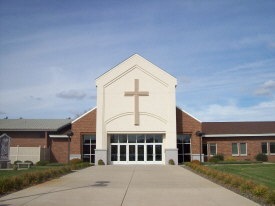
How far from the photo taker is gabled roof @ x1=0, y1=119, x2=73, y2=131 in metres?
34.2

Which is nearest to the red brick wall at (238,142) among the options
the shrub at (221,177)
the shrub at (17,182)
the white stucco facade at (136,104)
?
the white stucco facade at (136,104)

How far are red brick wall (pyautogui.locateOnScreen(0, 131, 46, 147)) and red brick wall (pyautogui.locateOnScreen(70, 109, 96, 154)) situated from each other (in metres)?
4.35

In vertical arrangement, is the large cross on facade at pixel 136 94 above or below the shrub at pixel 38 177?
above

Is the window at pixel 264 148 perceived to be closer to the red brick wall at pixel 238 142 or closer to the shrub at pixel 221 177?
the red brick wall at pixel 238 142

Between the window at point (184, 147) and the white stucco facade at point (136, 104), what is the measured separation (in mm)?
2708

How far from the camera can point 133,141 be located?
32.0 metres

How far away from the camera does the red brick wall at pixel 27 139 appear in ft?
114

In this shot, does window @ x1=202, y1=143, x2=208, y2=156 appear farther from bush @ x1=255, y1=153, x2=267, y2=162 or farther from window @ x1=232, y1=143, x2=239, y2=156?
bush @ x1=255, y1=153, x2=267, y2=162

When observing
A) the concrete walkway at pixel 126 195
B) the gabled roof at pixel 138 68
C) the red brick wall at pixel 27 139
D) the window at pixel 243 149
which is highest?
the gabled roof at pixel 138 68

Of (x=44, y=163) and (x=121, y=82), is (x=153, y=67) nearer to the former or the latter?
(x=121, y=82)

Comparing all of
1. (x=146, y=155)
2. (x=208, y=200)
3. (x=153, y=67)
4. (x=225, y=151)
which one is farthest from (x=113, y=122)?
(x=208, y=200)

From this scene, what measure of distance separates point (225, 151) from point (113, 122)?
13.9m

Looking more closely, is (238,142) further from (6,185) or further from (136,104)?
(6,185)

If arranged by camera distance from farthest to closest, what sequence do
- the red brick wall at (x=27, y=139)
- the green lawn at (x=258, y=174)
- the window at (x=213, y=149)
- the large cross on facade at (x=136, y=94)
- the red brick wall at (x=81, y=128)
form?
the window at (x=213, y=149), the red brick wall at (x=27, y=139), the red brick wall at (x=81, y=128), the large cross on facade at (x=136, y=94), the green lawn at (x=258, y=174)
